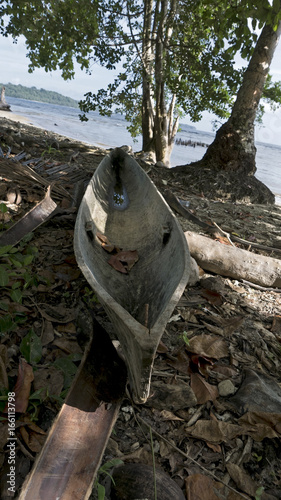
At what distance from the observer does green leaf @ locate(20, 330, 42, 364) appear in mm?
1861

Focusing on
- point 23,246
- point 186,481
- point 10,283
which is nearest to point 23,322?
point 10,283

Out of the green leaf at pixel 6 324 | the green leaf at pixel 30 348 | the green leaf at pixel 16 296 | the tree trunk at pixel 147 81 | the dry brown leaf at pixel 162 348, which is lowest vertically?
the dry brown leaf at pixel 162 348

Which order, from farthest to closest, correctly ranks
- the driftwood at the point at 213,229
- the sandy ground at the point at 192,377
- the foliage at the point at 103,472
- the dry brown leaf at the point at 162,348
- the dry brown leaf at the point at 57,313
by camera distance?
the driftwood at the point at 213,229, the dry brown leaf at the point at 57,313, the dry brown leaf at the point at 162,348, the sandy ground at the point at 192,377, the foliage at the point at 103,472

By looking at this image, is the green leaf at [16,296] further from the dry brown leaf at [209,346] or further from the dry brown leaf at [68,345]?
the dry brown leaf at [209,346]

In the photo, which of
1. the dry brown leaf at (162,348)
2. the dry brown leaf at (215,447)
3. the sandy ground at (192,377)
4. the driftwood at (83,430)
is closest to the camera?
the driftwood at (83,430)

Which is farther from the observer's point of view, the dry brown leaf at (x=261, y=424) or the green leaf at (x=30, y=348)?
the green leaf at (x=30, y=348)

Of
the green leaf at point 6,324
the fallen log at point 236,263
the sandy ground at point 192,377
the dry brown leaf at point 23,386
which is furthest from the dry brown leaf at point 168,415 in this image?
the fallen log at point 236,263

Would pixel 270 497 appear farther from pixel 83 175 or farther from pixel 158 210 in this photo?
pixel 83 175

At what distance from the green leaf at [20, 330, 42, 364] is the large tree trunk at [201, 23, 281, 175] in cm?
555

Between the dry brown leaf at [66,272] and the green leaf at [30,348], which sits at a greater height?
the dry brown leaf at [66,272]

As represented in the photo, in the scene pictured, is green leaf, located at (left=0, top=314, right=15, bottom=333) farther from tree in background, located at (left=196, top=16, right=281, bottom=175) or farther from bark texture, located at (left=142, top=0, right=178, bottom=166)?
bark texture, located at (left=142, top=0, right=178, bottom=166)

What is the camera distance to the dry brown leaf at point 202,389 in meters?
1.89

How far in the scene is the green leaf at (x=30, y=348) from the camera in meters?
1.86

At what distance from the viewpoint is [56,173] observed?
4.89 metres
